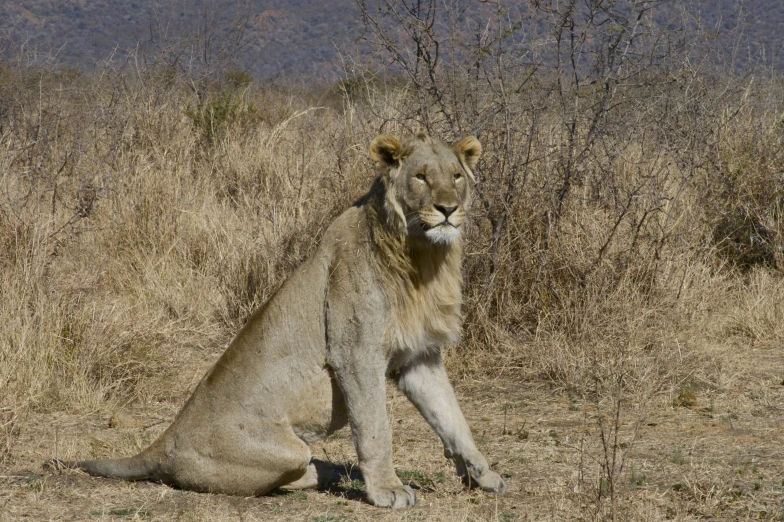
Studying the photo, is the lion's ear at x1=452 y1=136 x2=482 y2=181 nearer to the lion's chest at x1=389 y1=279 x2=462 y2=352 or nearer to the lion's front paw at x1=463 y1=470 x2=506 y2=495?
the lion's chest at x1=389 y1=279 x2=462 y2=352

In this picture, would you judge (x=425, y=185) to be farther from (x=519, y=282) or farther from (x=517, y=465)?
(x=519, y=282)

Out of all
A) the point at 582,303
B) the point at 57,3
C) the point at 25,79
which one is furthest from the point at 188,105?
the point at 57,3

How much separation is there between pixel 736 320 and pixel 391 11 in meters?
3.70

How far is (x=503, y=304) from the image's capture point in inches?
311

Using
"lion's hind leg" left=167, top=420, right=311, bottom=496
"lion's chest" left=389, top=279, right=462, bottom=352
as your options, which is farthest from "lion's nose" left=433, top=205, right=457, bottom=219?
"lion's hind leg" left=167, top=420, right=311, bottom=496

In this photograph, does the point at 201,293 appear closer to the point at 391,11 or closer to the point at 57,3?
the point at 391,11

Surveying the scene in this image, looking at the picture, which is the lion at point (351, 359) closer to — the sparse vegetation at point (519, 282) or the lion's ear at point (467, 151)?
the lion's ear at point (467, 151)

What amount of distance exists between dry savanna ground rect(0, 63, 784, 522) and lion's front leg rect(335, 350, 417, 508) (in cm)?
12

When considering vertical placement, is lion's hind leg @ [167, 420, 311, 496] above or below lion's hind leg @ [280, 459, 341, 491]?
above

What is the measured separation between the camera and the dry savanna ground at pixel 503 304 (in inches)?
205

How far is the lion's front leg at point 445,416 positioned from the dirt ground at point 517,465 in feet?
0.29

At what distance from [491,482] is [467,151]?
5.56 ft

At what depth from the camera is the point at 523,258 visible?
7.87 metres

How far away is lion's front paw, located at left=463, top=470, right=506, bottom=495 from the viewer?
5180 mm
